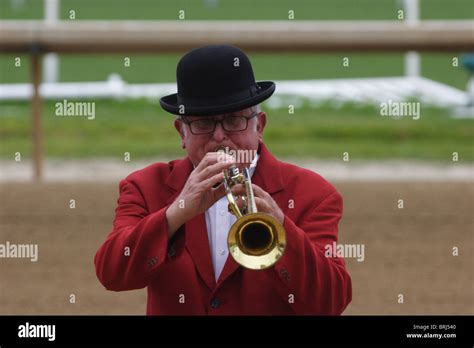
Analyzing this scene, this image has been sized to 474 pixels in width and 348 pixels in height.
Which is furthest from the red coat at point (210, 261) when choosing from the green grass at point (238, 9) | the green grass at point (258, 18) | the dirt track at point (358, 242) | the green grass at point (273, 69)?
the green grass at point (238, 9)

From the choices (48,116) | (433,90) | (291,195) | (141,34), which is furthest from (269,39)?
(433,90)

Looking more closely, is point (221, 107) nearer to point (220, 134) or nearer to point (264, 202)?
point (220, 134)

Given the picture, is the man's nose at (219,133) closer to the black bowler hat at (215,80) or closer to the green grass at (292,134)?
the black bowler hat at (215,80)

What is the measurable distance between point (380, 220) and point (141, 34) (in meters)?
2.28

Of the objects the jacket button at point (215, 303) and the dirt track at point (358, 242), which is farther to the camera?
the dirt track at point (358, 242)

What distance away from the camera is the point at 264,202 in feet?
8.70

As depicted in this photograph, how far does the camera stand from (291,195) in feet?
9.41

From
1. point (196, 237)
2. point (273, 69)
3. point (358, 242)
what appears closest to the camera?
point (196, 237)

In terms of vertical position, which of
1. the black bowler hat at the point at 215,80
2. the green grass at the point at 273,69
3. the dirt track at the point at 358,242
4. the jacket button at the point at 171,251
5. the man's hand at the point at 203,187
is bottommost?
the green grass at the point at 273,69

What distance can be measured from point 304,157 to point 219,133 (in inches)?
422

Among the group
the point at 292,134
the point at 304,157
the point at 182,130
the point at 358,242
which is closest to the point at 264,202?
the point at 182,130

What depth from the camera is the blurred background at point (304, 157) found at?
675 cm

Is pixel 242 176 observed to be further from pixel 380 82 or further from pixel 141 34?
pixel 380 82

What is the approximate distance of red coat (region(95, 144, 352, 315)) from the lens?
8.82 ft
